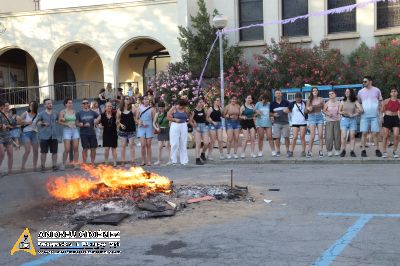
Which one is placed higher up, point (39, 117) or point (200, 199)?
point (39, 117)

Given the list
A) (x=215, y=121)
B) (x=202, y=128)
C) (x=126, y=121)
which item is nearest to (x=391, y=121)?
(x=215, y=121)

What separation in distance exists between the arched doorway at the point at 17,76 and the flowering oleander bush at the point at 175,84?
6468 mm

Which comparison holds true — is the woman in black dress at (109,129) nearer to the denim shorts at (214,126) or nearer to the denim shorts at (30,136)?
the denim shorts at (30,136)

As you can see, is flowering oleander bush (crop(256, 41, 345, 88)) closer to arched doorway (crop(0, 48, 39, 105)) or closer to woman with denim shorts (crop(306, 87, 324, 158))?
woman with denim shorts (crop(306, 87, 324, 158))

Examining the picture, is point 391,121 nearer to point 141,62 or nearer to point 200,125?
point 200,125

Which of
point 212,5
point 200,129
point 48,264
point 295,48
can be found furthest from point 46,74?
point 48,264

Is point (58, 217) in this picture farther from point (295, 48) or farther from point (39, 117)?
point (295, 48)

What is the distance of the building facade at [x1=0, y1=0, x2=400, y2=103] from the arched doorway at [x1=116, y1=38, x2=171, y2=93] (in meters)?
0.05

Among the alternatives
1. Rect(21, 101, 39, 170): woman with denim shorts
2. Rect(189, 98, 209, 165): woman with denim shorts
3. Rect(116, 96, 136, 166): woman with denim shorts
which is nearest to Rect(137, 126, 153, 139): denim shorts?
Rect(116, 96, 136, 166): woman with denim shorts

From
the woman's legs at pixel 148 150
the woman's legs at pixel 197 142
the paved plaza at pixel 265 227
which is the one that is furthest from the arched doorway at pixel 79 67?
the paved plaza at pixel 265 227

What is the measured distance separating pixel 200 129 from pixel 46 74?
13.2 metres

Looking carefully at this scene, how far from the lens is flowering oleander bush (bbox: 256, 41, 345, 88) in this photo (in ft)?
61.6

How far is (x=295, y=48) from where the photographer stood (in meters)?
19.7

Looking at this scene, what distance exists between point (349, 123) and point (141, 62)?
618 inches
